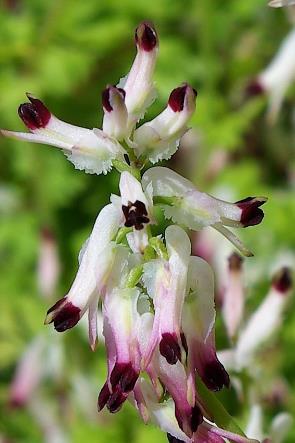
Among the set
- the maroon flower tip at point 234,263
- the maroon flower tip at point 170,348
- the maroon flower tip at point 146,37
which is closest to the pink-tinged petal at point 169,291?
the maroon flower tip at point 170,348

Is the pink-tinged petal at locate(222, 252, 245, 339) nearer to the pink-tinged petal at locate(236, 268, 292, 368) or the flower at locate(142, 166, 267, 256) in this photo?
the pink-tinged petal at locate(236, 268, 292, 368)

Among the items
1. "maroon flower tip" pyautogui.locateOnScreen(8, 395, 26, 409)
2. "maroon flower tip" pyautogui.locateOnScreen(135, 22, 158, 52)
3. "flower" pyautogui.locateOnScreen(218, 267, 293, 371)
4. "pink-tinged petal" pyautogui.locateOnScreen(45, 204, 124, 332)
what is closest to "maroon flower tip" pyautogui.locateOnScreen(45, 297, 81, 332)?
"pink-tinged petal" pyautogui.locateOnScreen(45, 204, 124, 332)

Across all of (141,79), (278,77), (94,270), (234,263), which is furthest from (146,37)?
(278,77)

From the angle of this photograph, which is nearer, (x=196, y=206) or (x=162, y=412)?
(x=196, y=206)

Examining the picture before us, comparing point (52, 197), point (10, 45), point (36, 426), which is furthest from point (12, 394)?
point (10, 45)

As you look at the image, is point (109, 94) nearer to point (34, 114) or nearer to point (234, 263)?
point (34, 114)

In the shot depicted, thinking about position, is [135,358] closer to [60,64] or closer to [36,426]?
[36,426]
